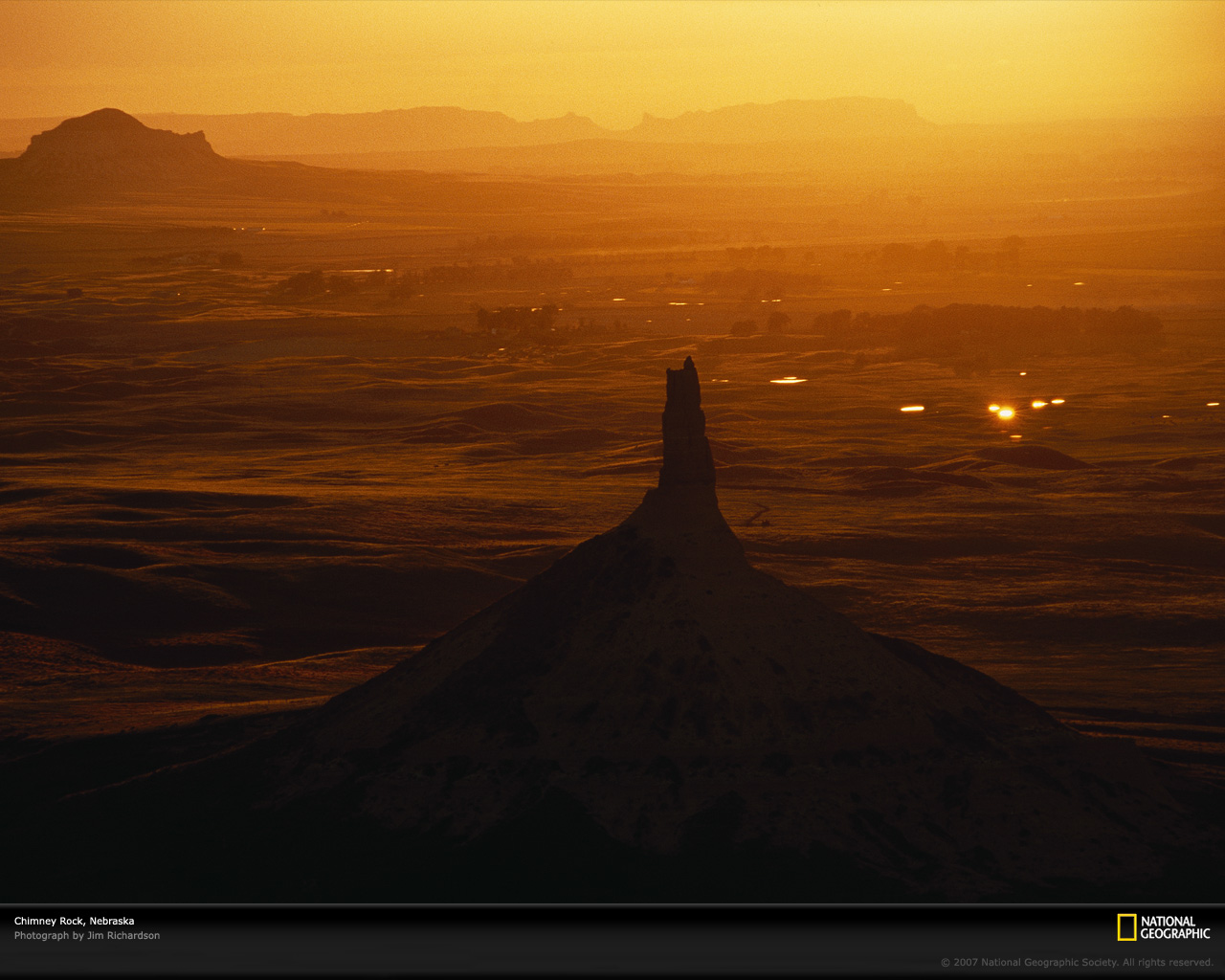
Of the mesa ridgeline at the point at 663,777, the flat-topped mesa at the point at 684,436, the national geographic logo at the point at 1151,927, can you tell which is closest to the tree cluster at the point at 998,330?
the flat-topped mesa at the point at 684,436

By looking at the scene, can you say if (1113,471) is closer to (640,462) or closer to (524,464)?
(640,462)

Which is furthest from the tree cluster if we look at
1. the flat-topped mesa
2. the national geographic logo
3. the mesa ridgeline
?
the national geographic logo

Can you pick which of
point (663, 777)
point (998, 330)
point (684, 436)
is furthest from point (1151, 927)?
point (998, 330)

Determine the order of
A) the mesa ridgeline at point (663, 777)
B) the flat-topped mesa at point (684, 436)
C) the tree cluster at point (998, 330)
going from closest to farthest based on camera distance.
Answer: the mesa ridgeline at point (663, 777) < the flat-topped mesa at point (684, 436) < the tree cluster at point (998, 330)

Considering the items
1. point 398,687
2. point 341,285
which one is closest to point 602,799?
point 398,687

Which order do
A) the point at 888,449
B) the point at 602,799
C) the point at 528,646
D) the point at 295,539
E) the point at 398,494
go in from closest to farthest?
1. the point at 602,799
2. the point at 528,646
3. the point at 295,539
4. the point at 398,494
5. the point at 888,449

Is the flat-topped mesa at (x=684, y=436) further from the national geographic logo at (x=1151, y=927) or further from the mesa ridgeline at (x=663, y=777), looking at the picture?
the national geographic logo at (x=1151, y=927)
